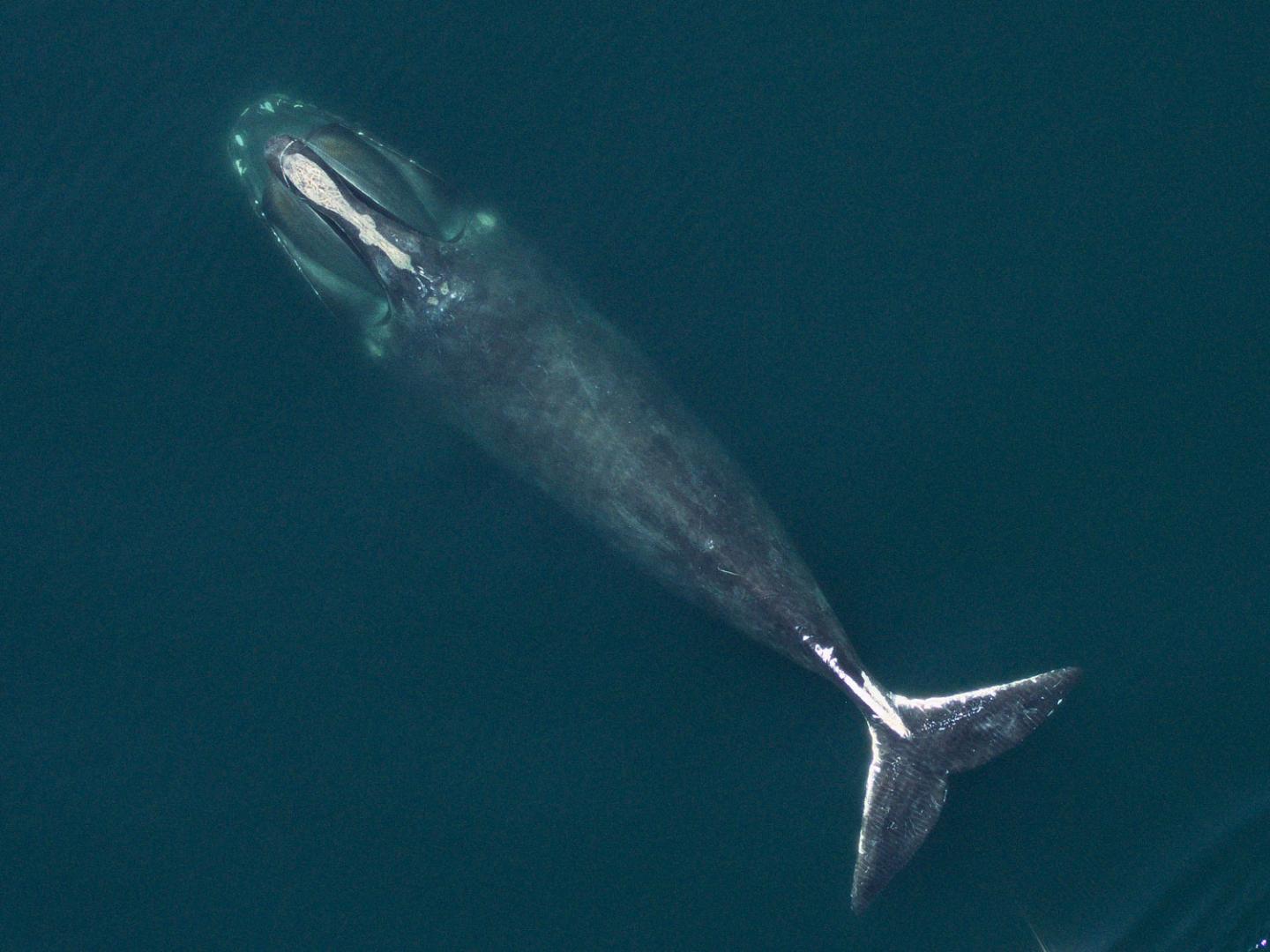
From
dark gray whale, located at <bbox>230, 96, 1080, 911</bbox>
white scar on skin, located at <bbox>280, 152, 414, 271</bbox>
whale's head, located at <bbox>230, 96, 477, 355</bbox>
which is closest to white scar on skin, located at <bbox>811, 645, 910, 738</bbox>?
dark gray whale, located at <bbox>230, 96, 1080, 911</bbox>

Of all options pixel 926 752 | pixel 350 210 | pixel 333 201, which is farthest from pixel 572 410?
pixel 926 752

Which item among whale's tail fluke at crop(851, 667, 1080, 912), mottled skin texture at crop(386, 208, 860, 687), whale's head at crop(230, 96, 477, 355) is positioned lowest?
whale's tail fluke at crop(851, 667, 1080, 912)

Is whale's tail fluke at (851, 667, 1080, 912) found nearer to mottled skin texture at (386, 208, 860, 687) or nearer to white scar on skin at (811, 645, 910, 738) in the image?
white scar on skin at (811, 645, 910, 738)

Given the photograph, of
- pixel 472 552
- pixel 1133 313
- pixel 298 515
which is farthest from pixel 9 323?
pixel 1133 313

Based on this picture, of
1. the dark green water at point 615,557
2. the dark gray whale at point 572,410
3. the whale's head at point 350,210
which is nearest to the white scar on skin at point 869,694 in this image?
the dark gray whale at point 572,410

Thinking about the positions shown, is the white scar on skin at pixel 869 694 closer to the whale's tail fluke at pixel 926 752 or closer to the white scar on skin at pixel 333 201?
the whale's tail fluke at pixel 926 752

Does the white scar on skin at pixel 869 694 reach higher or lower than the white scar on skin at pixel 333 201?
lower

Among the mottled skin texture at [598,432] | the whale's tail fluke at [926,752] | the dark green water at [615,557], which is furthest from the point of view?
the mottled skin texture at [598,432]

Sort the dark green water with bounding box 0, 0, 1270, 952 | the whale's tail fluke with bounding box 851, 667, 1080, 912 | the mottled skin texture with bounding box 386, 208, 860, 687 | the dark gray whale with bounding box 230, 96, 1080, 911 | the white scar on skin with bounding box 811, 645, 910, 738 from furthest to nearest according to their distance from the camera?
1. the mottled skin texture with bounding box 386, 208, 860, 687
2. the dark green water with bounding box 0, 0, 1270, 952
3. the white scar on skin with bounding box 811, 645, 910, 738
4. the dark gray whale with bounding box 230, 96, 1080, 911
5. the whale's tail fluke with bounding box 851, 667, 1080, 912
